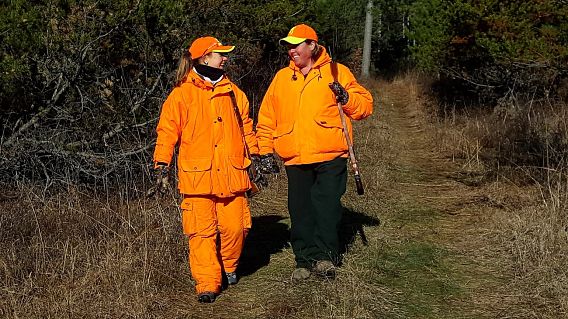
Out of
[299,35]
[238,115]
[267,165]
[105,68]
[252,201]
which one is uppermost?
[299,35]

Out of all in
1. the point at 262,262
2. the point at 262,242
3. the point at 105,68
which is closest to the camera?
the point at 262,262

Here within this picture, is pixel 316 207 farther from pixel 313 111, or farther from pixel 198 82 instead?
pixel 198 82

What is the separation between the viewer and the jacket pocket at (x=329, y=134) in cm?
473

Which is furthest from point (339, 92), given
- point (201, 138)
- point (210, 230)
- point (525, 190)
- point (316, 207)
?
point (525, 190)

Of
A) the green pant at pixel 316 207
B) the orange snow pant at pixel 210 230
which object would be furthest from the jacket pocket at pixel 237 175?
the green pant at pixel 316 207

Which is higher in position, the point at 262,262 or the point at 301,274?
the point at 301,274

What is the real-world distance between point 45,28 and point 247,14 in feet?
14.3

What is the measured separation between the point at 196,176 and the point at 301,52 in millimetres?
1183

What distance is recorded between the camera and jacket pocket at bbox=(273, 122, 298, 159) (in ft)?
15.7

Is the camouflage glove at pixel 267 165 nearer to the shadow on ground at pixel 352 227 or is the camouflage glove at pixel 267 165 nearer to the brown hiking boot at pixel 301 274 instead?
the brown hiking boot at pixel 301 274

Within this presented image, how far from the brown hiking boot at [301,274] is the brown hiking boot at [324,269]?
0.07 meters

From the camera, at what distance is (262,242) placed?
609 cm

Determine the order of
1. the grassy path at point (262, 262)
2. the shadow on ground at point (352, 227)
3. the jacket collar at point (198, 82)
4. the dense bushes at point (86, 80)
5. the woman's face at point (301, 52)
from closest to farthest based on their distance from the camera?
the grassy path at point (262, 262) → the jacket collar at point (198, 82) → the woman's face at point (301, 52) → the shadow on ground at point (352, 227) → the dense bushes at point (86, 80)

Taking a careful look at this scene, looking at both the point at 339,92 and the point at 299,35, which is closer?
the point at 339,92
